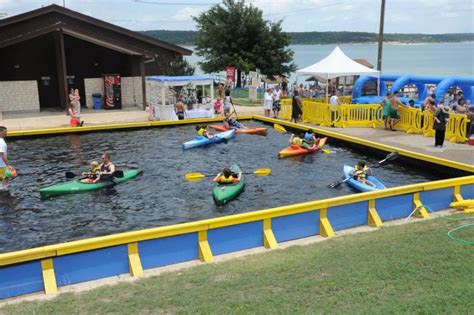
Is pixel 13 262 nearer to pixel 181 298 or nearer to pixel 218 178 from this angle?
pixel 181 298

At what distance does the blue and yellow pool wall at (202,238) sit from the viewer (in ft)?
23.4

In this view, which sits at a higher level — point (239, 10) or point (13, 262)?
point (239, 10)

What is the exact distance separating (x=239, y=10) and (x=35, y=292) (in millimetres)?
35858

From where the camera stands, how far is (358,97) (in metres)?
27.4

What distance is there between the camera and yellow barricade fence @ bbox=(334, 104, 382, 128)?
70.9ft

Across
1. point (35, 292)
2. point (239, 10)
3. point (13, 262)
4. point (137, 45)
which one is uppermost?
→ point (239, 10)

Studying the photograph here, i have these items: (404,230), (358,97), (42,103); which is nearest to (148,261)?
(404,230)

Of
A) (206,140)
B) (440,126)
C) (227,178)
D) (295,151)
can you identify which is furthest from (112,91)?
(440,126)

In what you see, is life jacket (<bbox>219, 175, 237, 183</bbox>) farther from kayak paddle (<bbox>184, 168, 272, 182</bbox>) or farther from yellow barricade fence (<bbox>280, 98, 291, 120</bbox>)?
yellow barricade fence (<bbox>280, 98, 291, 120</bbox>)

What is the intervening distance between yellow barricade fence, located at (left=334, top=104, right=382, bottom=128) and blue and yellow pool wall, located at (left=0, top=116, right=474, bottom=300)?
10735 mm

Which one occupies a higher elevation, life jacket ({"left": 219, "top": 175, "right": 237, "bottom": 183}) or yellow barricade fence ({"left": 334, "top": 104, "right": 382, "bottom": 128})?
yellow barricade fence ({"left": 334, "top": 104, "right": 382, "bottom": 128})

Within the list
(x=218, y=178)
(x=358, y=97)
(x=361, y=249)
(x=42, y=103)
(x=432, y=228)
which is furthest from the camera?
(x=42, y=103)

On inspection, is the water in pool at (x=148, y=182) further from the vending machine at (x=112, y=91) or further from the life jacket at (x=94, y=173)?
the vending machine at (x=112, y=91)

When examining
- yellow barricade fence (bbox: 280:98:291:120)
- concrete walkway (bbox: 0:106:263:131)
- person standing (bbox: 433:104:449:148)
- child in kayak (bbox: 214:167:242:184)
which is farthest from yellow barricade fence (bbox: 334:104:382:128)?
child in kayak (bbox: 214:167:242:184)
